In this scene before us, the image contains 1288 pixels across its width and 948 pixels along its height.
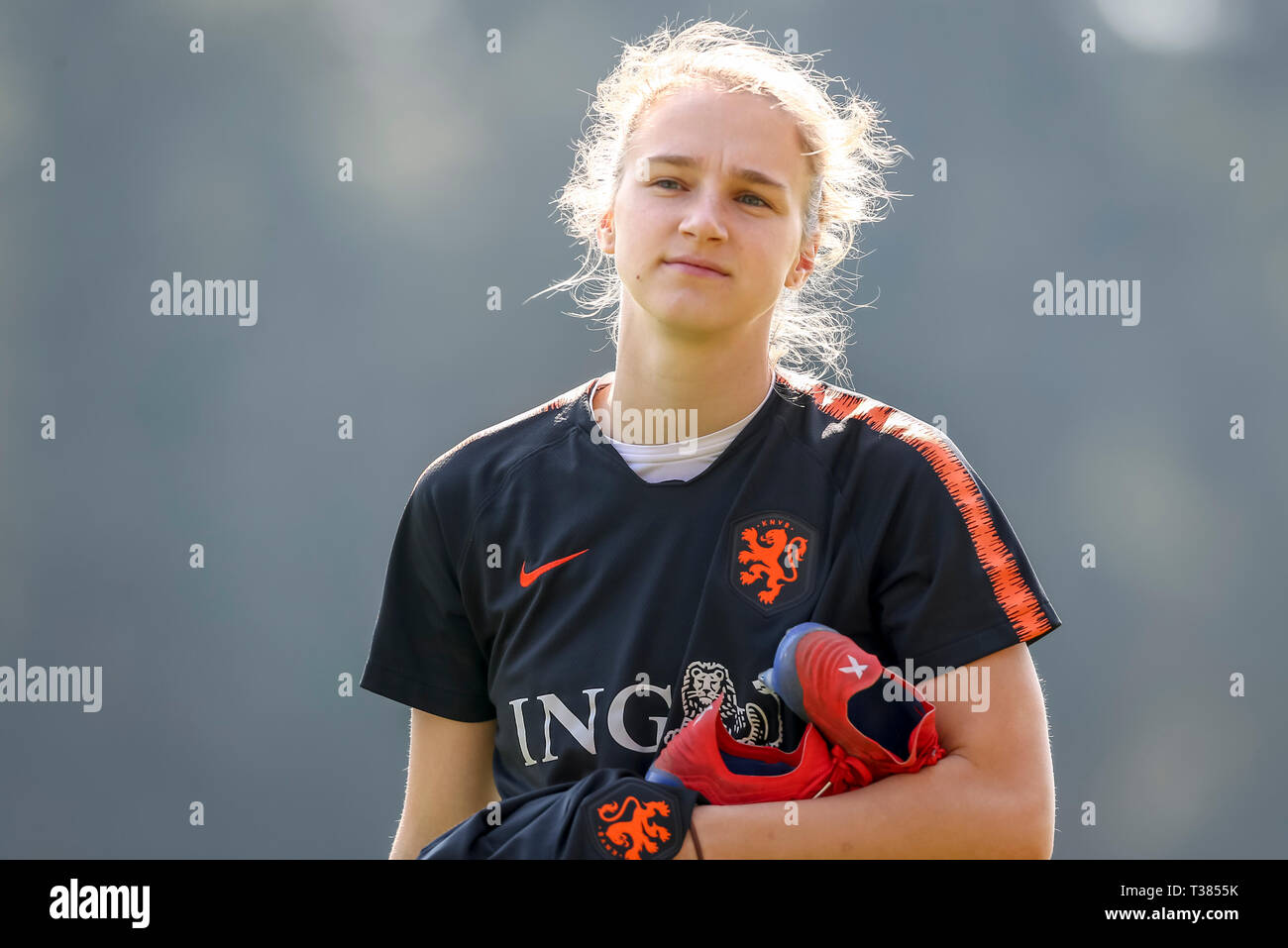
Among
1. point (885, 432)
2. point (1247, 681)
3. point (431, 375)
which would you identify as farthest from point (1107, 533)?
point (885, 432)

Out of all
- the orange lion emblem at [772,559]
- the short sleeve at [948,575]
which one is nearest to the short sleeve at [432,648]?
the orange lion emblem at [772,559]

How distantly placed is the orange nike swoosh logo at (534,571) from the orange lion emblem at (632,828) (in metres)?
0.29

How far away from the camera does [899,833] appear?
114cm

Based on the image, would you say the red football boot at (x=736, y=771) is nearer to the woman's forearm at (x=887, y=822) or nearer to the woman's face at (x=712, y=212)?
the woman's forearm at (x=887, y=822)

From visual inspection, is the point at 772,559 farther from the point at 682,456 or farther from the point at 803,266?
the point at 803,266

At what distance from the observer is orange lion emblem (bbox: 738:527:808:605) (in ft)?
4.18

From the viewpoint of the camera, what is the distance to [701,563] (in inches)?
51.3

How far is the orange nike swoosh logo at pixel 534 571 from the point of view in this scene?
4.42 ft

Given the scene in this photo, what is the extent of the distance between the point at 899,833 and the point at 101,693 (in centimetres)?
255

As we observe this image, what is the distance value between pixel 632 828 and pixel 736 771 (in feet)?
0.37

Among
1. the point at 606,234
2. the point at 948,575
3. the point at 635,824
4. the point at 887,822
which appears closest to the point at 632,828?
the point at 635,824

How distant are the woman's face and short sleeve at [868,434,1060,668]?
25 cm

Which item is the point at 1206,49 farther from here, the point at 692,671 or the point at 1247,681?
the point at 692,671

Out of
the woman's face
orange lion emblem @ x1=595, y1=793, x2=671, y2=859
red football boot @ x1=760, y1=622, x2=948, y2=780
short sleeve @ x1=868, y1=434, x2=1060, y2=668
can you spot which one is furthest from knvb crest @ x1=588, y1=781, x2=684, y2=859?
the woman's face
